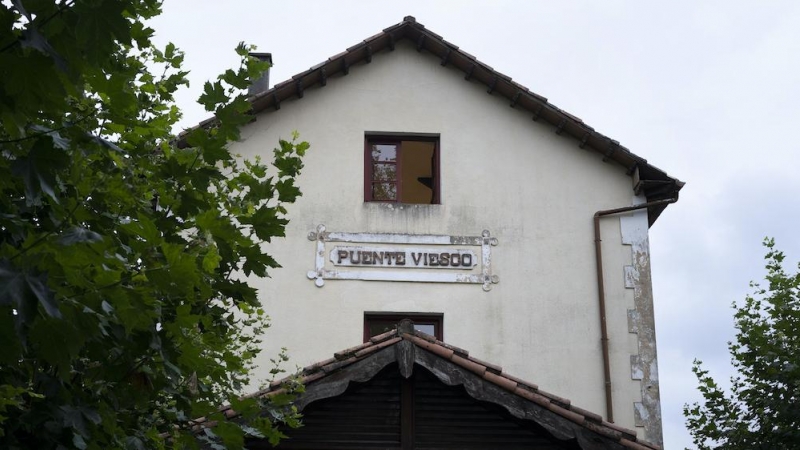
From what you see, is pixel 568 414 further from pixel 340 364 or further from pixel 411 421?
pixel 340 364

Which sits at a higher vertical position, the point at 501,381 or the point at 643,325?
the point at 643,325

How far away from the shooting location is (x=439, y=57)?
50.5 ft

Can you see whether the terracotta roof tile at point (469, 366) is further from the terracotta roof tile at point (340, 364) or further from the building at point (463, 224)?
the building at point (463, 224)

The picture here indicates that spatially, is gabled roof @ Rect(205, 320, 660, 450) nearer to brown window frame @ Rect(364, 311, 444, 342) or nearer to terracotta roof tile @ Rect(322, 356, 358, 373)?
terracotta roof tile @ Rect(322, 356, 358, 373)

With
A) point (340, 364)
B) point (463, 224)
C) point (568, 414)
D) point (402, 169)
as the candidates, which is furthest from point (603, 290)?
point (340, 364)

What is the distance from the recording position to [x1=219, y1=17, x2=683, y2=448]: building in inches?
550

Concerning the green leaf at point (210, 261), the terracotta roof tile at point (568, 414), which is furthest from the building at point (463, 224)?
the green leaf at point (210, 261)

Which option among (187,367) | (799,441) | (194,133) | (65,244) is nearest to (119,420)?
(187,367)

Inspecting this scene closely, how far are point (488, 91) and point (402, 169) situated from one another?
1.63m

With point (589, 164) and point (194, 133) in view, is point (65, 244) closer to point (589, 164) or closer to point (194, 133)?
point (194, 133)

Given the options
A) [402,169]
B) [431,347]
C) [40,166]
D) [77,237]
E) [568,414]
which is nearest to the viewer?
[77,237]

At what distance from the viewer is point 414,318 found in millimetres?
14242

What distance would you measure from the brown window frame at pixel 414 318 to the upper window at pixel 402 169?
1567 mm

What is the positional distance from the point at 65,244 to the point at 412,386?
5725mm
